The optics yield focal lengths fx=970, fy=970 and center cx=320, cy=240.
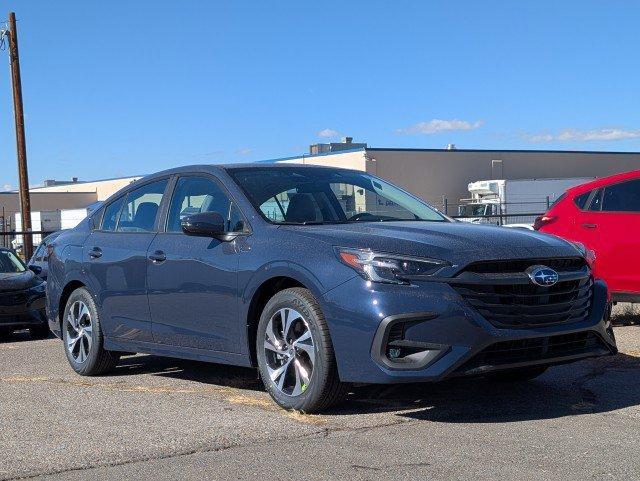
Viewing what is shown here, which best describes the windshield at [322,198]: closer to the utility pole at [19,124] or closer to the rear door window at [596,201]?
the rear door window at [596,201]

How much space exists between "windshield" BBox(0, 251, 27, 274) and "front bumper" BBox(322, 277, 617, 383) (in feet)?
29.0

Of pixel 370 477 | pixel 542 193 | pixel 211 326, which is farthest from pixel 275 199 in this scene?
pixel 542 193

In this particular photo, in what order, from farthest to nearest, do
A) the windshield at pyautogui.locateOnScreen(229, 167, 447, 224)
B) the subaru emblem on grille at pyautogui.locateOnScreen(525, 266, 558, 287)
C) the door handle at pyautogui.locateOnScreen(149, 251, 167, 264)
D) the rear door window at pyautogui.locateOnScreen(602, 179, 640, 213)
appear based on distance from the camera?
1. the rear door window at pyautogui.locateOnScreen(602, 179, 640, 213)
2. the door handle at pyautogui.locateOnScreen(149, 251, 167, 264)
3. the windshield at pyautogui.locateOnScreen(229, 167, 447, 224)
4. the subaru emblem on grille at pyautogui.locateOnScreen(525, 266, 558, 287)

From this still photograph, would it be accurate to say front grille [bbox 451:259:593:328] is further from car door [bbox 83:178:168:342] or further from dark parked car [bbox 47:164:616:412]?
car door [bbox 83:178:168:342]

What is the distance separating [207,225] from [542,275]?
2240 mm

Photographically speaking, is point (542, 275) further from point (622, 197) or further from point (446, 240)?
point (622, 197)

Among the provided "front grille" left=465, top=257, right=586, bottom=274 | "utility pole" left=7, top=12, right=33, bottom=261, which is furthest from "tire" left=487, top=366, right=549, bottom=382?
"utility pole" left=7, top=12, right=33, bottom=261

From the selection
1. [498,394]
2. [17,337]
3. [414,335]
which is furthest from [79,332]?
[17,337]

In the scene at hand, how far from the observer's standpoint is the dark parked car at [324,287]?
18.1 feet

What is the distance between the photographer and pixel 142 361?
892 cm

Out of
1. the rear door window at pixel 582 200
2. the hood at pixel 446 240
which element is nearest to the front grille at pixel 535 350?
the hood at pixel 446 240

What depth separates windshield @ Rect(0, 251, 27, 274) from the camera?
1346 cm

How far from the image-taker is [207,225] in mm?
6535

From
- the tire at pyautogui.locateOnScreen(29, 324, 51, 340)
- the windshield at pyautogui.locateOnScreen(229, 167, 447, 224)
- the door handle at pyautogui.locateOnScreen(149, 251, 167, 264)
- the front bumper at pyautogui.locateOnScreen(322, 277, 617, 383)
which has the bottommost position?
the tire at pyautogui.locateOnScreen(29, 324, 51, 340)
